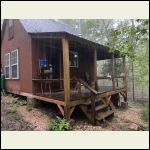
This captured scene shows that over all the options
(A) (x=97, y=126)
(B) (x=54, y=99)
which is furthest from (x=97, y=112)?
(B) (x=54, y=99)

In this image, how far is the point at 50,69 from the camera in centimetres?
991

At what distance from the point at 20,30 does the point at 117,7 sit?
562cm

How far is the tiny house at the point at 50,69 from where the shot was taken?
760cm

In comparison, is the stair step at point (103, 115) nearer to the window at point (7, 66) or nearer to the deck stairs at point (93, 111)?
the deck stairs at point (93, 111)

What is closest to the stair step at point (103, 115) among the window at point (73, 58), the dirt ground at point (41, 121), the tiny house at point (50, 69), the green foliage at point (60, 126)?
the tiny house at point (50, 69)

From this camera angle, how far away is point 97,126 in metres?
7.32

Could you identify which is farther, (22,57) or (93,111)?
(22,57)

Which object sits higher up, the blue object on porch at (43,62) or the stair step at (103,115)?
the blue object on porch at (43,62)

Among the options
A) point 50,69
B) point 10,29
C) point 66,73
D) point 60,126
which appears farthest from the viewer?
point 10,29

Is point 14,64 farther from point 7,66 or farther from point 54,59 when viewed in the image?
point 54,59

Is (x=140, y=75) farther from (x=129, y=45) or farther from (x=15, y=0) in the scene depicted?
(x=15, y=0)

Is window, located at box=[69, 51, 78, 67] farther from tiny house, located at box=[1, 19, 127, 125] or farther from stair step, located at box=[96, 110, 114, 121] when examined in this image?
stair step, located at box=[96, 110, 114, 121]

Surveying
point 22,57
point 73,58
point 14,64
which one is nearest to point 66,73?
point 22,57

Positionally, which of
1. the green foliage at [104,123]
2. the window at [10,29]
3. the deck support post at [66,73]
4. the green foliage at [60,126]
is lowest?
the green foliage at [104,123]
